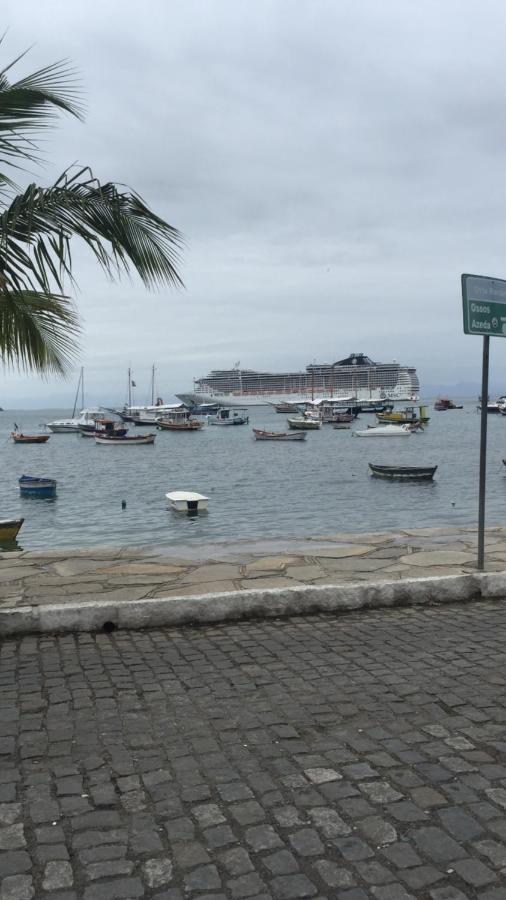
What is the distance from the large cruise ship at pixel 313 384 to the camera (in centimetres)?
16762

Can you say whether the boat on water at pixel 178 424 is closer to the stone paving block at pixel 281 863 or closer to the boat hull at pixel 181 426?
the boat hull at pixel 181 426

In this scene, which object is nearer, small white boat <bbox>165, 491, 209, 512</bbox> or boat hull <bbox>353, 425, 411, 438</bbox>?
small white boat <bbox>165, 491, 209, 512</bbox>

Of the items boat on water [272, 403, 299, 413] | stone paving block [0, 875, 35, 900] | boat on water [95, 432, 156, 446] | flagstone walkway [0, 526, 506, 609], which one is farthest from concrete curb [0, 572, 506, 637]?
boat on water [272, 403, 299, 413]

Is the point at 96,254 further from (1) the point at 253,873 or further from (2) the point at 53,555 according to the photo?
(1) the point at 253,873

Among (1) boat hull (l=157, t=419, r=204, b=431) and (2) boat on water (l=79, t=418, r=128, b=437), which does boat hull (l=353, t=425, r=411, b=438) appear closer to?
(2) boat on water (l=79, t=418, r=128, b=437)

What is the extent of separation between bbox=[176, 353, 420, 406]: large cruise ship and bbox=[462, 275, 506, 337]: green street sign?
517 ft

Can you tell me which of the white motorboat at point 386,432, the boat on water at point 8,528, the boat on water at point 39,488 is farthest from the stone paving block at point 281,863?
the white motorboat at point 386,432

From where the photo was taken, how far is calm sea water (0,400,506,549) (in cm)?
2269

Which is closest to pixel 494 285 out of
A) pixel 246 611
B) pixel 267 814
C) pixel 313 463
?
pixel 246 611

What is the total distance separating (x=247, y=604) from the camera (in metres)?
5.70

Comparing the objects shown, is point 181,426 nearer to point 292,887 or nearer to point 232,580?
point 232,580

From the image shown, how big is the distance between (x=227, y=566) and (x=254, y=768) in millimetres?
3932

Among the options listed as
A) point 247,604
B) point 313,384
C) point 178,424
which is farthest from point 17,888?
point 313,384

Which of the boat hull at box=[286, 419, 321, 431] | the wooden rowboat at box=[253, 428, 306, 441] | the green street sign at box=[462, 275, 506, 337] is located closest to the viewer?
the green street sign at box=[462, 275, 506, 337]
